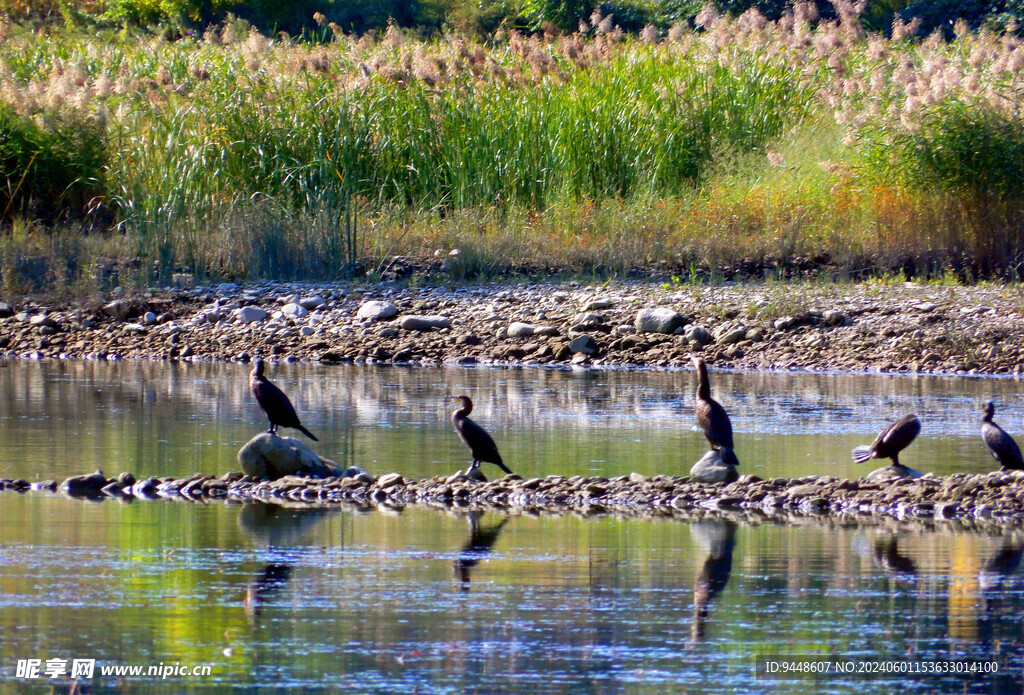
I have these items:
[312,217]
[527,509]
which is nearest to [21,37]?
[312,217]

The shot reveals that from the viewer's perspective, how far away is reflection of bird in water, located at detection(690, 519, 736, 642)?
6.32m

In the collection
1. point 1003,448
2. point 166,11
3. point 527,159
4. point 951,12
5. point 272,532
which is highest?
point 166,11

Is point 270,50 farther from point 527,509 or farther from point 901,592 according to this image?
point 901,592

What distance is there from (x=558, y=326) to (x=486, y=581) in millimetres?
11118

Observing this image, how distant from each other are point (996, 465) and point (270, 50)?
15496 millimetres

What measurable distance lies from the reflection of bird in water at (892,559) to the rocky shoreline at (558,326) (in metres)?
8.78

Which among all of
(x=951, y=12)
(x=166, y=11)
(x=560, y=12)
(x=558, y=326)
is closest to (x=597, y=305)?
(x=558, y=326)

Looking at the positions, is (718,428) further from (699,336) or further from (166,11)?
(166,11)

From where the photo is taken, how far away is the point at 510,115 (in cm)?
2192

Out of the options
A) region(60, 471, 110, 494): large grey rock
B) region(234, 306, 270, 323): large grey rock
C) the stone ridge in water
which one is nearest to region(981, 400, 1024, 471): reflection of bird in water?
the stone ridge in water

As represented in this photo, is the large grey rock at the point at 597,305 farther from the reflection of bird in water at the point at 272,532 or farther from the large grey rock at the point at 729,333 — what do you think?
the reflection of bird in water at the point at 272,532

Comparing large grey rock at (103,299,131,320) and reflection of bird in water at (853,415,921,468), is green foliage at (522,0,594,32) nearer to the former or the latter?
large grey rock at (103,299,131,320)

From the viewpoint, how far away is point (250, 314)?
61.1 feet

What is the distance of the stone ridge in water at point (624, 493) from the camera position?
8898mm
